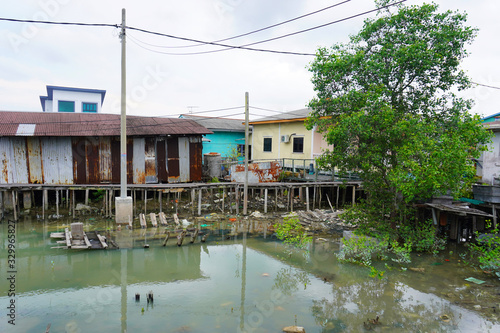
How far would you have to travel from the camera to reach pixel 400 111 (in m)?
11.5

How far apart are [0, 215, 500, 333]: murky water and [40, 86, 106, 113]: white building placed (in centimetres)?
2145

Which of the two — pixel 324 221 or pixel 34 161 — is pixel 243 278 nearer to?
pixel 324 221

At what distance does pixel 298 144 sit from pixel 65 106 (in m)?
21.9

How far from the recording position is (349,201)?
20.4 meters

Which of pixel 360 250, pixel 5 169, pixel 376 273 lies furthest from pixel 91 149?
pixel 376 273

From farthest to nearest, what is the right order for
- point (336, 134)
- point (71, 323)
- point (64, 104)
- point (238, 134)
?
point (64, 104) < point (238, 134) < point (336, 134) < point (71, 323)

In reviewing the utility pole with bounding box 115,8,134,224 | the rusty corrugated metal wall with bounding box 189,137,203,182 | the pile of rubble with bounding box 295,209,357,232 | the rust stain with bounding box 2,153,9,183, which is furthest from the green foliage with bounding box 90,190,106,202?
the pile of rubble with bounding box 295,209,357,232

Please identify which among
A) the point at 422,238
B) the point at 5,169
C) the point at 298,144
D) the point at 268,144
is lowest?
the point at 422,238

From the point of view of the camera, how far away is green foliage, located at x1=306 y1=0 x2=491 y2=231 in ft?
33.3

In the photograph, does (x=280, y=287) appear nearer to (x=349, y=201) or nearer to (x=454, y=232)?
(x=454, y=232)

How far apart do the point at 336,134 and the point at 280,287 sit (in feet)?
16.2

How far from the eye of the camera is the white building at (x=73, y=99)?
30.3 m

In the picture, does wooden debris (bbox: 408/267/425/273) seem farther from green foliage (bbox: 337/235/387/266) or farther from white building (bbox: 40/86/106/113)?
white building (bbox: 40/86/106/113)

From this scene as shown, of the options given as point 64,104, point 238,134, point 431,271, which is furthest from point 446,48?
point 64,104
